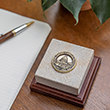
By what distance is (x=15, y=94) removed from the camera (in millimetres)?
604

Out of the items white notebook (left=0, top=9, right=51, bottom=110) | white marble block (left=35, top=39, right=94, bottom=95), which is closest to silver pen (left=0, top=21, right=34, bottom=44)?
white notebook (left=0, top=9, right=51, bottom=110)

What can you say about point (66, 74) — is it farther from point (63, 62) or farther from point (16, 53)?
point (16, 53)

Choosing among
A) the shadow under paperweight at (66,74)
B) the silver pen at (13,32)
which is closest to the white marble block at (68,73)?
the shadow under paperweight at (66,74)

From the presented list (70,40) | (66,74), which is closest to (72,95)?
(66,74)

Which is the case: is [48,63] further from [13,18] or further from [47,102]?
[13,18]

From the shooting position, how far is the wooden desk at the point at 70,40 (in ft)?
1.91

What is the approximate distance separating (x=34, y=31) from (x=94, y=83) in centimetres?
24

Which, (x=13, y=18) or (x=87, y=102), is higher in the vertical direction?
(x=13, y=18)

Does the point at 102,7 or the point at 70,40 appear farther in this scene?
the point at 70,40

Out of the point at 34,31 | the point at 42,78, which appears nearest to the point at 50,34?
the point at 34,31

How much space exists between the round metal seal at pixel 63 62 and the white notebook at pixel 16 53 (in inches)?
3.5

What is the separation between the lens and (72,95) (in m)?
0.57

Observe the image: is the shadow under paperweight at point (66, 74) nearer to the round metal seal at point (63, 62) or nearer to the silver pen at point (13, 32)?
the round metal seal at point (63, 62)

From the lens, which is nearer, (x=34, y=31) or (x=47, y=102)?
(x=47, y=102)
